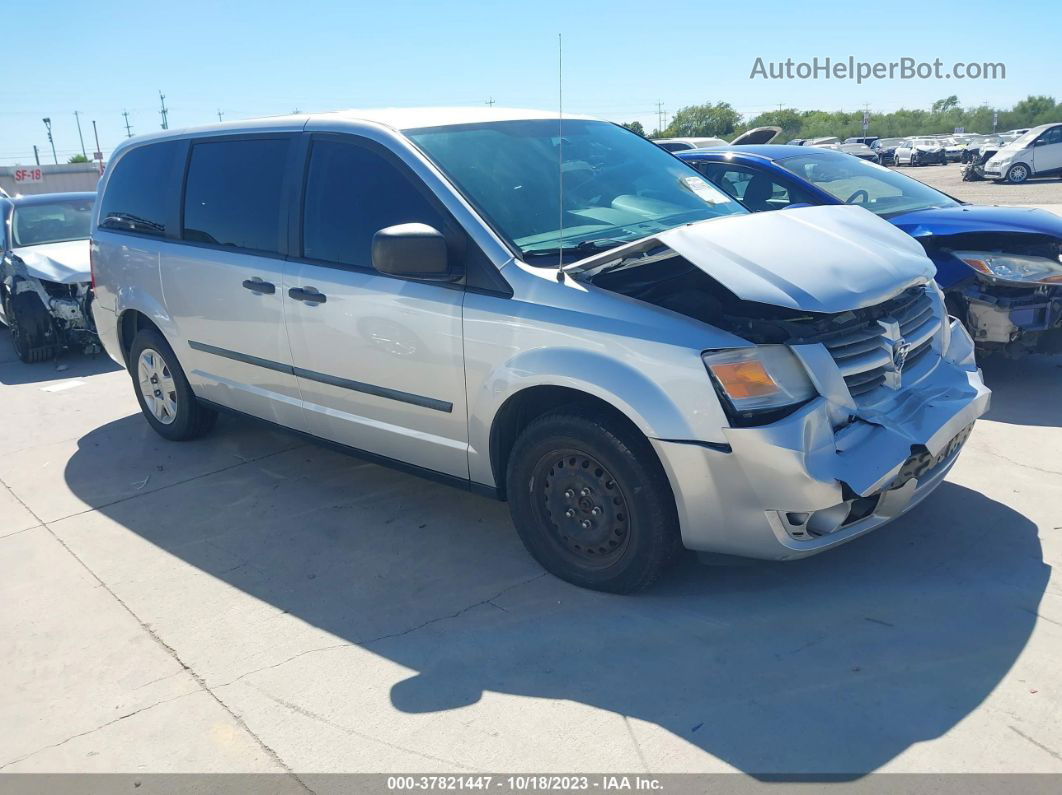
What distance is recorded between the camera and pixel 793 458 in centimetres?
303

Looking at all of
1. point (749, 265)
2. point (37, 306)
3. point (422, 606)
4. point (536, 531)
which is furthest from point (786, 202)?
point (37, 306)

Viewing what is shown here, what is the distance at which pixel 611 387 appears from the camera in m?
3.27

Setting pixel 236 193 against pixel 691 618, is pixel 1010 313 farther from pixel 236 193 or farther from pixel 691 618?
pixel 236 193

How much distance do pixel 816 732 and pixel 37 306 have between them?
8.50 m

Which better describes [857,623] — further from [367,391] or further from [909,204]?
[909,204]

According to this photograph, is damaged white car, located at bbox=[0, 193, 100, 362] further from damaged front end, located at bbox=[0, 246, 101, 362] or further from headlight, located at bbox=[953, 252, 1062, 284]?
headlight, located at bbox=[953, 252, 1062, 284]

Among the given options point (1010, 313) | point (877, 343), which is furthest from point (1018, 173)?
point (877, 343)

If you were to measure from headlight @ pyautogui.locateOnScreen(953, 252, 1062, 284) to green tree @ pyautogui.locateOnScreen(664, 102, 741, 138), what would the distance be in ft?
223

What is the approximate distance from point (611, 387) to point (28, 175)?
42.0 meters

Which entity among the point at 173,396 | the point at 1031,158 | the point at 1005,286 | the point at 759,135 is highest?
the point at 759,135

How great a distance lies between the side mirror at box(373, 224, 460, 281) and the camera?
11.7 ft

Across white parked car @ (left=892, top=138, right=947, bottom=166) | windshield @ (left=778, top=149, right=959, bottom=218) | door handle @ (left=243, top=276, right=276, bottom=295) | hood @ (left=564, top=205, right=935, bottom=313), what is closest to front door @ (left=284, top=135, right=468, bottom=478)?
door handle @ (left=243, top=276, right=276, bottom=295)

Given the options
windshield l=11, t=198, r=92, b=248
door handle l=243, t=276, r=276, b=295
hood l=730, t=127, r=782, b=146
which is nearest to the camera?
door handle l=243, t=276, r=276, b=295

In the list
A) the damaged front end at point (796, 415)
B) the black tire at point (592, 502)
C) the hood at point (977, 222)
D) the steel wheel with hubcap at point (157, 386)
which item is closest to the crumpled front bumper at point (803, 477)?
the damaged front end at point (796, 415)
